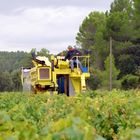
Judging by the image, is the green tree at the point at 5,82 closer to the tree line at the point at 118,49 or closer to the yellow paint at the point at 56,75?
the tree line at the point at 118,49

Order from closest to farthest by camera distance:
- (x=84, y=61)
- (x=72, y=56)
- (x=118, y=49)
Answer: (x=72, y=56) → (x=84, y=61) → (x=118, y=49)

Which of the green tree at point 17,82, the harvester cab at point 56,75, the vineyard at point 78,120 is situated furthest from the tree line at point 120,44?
the vineyard at point 78,120

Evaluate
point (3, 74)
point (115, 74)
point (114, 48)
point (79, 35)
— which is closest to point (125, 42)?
point (114, 48)

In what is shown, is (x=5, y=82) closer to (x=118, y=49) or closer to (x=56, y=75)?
(x=118, y=49)

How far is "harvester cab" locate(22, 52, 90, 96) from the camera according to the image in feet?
73.6

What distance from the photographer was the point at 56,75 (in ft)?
75.7

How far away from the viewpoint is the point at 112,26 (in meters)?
64.3

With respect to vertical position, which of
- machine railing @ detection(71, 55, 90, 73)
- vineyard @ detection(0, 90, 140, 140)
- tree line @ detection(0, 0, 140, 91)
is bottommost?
vineyard @ detection(0, 90, 140, 140)

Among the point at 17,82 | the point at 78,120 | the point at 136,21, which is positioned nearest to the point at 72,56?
the point at 78,120

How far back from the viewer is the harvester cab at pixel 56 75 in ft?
73.6

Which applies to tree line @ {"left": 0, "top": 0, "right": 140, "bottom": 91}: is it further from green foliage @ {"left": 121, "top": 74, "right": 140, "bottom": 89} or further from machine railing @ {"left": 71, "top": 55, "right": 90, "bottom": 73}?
machine railing @ {"left": 71, "top": 55, "right": 90, "bottom": 73}

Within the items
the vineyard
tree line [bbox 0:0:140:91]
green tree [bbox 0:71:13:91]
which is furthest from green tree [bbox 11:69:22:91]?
the vineyard

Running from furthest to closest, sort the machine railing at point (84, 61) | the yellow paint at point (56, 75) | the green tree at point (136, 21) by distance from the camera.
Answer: the green tree at point (136, 21)
the machine railing at point (84, 61)
the yellow paint at point (56, 75)

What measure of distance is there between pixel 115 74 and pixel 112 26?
9403mm
